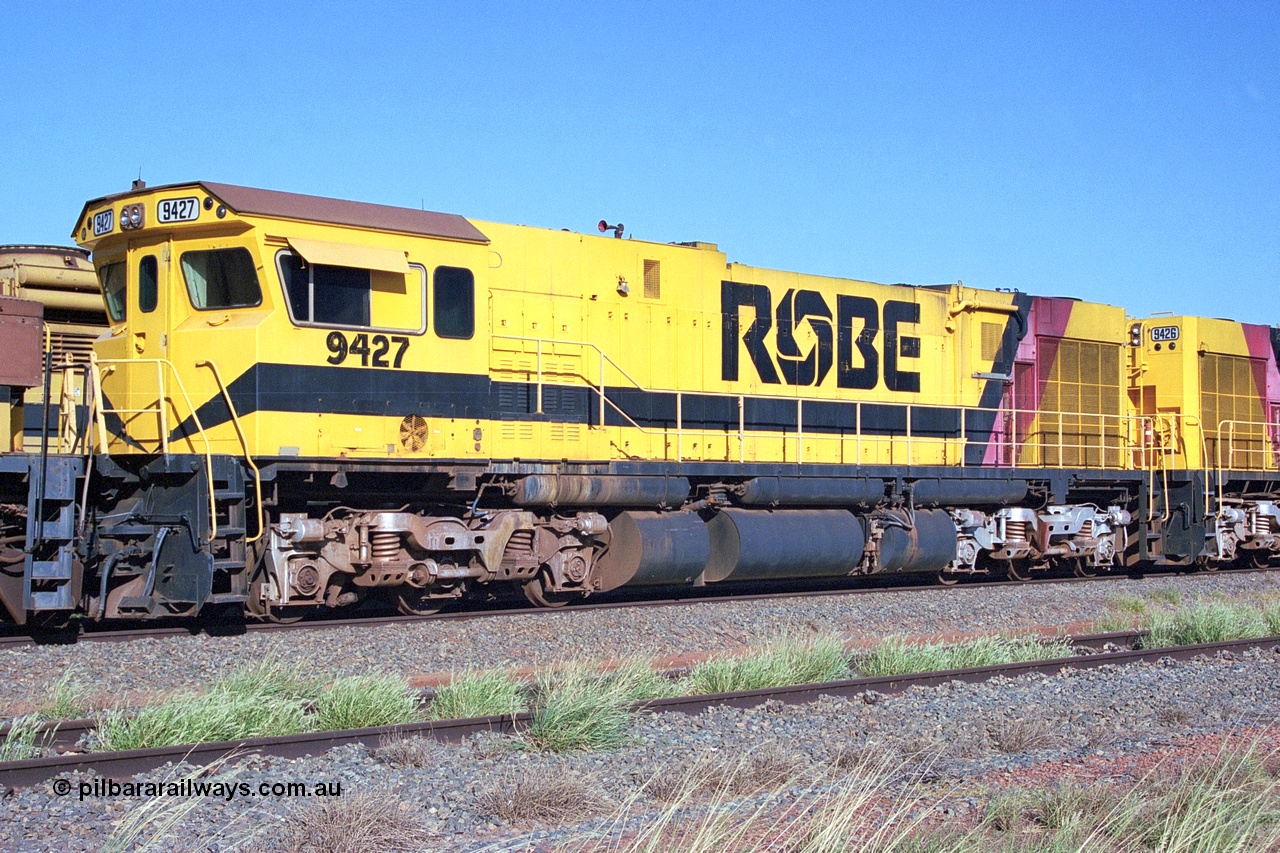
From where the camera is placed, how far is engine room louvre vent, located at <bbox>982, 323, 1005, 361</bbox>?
54.0 feet

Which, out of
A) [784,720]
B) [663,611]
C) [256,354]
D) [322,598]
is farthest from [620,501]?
[784,720]

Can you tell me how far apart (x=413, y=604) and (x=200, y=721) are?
489 centimetres

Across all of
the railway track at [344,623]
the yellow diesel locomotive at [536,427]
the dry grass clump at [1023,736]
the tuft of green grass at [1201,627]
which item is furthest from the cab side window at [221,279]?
the tuft of green grass at [1201,627]

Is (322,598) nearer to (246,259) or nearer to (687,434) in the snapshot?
(246,259)

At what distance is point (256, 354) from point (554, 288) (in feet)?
11.5

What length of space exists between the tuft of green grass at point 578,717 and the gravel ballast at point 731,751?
133 millimetres

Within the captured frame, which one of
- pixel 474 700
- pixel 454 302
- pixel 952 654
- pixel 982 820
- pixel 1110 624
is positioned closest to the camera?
pixel 982 820

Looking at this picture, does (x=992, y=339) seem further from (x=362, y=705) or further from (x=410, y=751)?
(x=410, y=751)

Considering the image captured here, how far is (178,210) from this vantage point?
10188 millimetres

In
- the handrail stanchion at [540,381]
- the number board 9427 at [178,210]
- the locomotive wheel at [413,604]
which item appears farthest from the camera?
the handrail stanchion at [540,381]

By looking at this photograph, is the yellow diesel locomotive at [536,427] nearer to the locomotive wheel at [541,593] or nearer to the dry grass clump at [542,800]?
the locomotive wheel at [541,593]

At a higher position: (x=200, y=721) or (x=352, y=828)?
(x=200, y=721)

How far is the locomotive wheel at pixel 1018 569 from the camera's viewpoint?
16.3 m

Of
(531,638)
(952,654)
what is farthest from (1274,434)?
(531,638)
